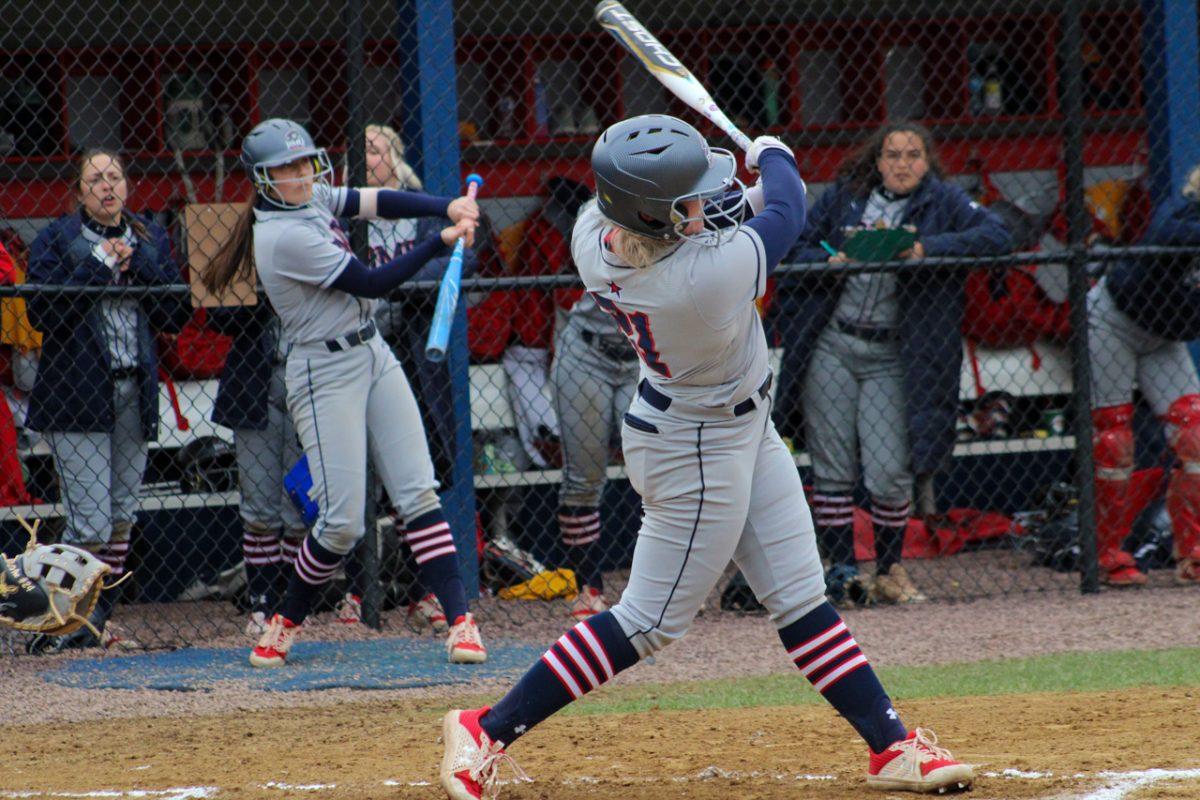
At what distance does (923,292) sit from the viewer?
20.0 ft

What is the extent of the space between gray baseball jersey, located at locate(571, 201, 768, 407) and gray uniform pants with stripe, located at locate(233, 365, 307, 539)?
9.20 ft

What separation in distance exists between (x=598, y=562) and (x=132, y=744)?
7.56 feet

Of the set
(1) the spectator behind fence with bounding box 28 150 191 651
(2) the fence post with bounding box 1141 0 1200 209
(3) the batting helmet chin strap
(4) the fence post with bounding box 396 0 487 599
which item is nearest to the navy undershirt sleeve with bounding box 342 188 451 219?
(1) the spectator behind fence with bounding box 28 150 191 651

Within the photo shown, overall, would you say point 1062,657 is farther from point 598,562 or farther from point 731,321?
point 731,321

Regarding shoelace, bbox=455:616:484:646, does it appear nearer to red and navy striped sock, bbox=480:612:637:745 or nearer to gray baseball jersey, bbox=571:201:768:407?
red and navy striped sock, bbox=480:612:637:745

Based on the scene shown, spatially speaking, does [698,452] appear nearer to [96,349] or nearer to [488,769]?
[488,769]

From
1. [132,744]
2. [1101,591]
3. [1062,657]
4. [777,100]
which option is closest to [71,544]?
[132,744]

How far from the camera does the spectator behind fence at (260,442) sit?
5.70 metres

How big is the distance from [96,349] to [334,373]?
110 cm

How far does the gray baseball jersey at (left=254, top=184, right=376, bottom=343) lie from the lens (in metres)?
4.88

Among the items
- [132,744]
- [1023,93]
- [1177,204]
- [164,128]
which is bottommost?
[132,744]

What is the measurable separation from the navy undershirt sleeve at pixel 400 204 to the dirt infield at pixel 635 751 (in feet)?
5.55

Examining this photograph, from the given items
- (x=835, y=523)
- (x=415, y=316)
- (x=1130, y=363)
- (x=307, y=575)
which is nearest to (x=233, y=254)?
(x=415, y=316)

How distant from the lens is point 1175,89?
6996 millimetres
